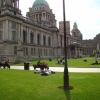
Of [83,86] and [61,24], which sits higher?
[61,24]

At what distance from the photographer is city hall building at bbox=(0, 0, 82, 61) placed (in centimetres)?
5644

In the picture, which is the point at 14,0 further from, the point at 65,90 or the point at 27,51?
the point at 65,90

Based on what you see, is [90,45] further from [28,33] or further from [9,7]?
[9,7]

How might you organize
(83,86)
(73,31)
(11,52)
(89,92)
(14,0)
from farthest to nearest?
(73,31) < (14,0) < (11,52) < (83,86) < (89,92)

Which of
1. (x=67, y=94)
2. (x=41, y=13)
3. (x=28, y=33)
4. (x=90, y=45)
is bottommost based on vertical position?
(x=67, y=94)

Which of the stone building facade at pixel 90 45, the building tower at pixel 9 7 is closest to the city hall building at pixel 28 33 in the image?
the building tower at pixel 9 7

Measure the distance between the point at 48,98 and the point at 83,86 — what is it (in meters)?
3.49

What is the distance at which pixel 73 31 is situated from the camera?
14962 centimetres

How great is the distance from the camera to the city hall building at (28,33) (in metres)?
56.4

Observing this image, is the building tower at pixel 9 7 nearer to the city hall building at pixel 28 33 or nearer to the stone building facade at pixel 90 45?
the city hall building at pixel 28 33

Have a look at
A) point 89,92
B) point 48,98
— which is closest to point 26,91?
point 48,98

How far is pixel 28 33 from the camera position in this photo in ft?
242

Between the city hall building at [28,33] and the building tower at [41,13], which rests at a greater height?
the building tower at [41,13]

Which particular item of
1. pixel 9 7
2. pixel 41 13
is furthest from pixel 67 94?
pixel 41 13
